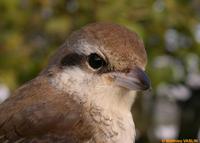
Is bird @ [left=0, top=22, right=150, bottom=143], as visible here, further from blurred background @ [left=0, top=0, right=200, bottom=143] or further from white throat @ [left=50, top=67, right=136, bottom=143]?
blurred background @ [left=0, top=0, right=200, bottom=143]

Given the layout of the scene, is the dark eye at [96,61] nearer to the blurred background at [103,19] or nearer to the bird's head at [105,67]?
the bird's head at [105,67]

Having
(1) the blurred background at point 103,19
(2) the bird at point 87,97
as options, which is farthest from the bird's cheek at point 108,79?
(1) the blurred background at point 103,19

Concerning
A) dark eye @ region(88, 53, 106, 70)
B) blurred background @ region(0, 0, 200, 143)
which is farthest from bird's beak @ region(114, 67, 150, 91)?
blurred background @ region(0, 0, 200, 143)

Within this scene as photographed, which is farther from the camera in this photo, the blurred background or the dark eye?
the blurred background

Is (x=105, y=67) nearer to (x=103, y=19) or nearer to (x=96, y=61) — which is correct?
(x=96, y=61)

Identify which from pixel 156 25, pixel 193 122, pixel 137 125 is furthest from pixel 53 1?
pixel 193 122

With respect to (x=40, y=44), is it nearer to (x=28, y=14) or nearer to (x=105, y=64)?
(x=28, y=14)
